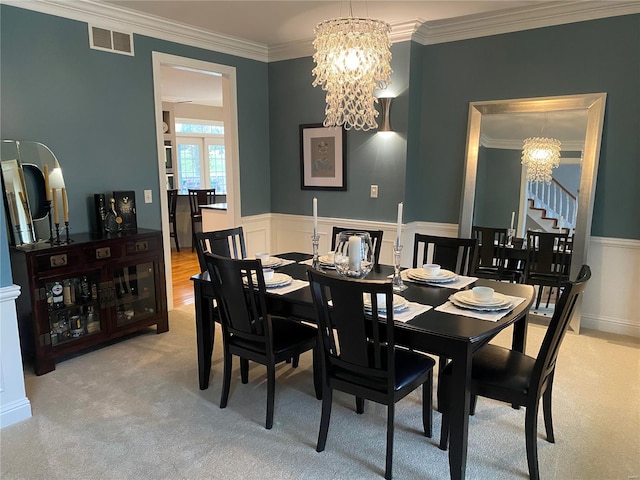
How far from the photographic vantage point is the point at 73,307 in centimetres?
335

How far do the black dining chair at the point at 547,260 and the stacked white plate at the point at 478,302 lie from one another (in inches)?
75.8

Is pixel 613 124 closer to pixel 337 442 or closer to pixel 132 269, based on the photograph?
pixel 337 442

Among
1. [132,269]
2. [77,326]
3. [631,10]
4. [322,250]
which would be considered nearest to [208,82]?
[322,250]

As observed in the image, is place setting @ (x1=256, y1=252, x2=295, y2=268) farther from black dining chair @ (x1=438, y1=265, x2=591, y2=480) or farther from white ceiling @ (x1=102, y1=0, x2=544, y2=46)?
white ceiling @ (x1=102, y1=0, x2=544, y2=46)

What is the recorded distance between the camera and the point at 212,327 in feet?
9.67

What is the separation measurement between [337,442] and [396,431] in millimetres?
344

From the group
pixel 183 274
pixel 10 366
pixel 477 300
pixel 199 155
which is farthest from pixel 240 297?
pixel 199 155

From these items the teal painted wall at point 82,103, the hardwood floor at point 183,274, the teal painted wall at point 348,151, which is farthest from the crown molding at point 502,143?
the hardwood floor at point 183,274

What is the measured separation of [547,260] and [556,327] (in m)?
2.23

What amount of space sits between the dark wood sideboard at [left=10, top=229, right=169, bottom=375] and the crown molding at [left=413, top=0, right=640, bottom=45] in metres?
3.03

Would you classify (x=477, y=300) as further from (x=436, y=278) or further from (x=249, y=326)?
(x=249, y=326)

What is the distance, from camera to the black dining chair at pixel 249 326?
2.41 m

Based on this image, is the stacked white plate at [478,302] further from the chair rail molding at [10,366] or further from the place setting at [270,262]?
the chair rail molding at [10,366]

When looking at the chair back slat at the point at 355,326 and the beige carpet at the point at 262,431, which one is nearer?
the chair back slat at the point at 355,326
